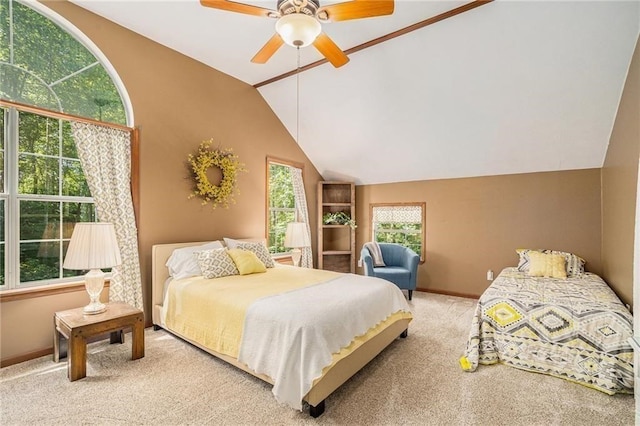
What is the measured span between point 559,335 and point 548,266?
5.46 feet

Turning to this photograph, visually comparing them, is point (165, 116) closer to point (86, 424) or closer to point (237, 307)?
point (237, 307)

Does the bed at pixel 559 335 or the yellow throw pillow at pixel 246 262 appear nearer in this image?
the bed at pixel 559 335

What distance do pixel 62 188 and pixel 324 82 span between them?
3284mm

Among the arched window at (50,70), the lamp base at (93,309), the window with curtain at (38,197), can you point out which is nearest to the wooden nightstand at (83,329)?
the lamp base at (93,309)

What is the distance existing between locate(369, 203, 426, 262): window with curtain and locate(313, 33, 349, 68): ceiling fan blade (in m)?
3.52

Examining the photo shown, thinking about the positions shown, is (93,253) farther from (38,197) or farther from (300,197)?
(300,197)

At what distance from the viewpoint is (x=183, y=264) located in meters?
3.40

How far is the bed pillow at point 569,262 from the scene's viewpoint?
13.0 feet

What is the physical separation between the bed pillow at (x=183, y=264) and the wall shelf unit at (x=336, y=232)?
9.18ft

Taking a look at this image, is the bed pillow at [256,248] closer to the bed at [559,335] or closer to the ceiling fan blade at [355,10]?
the bed at [559,335]

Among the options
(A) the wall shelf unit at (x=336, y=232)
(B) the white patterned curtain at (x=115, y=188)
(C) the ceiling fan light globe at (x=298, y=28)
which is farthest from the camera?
(A) the wall shelf unit at (x=336, y=232)

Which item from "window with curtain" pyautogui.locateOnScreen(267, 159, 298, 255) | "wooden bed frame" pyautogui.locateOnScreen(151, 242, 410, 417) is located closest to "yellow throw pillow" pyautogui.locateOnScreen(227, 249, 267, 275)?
"wooden bed frame" pyautogui.locateOnScreen(151, 242, 410, 417)

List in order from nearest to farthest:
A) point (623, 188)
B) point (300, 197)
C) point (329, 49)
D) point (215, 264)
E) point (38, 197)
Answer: point (329, 49) → point (38, 197) → point (623, 188) → point (215, 264) → point (300, 197)

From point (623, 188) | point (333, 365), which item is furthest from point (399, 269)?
point (333, 365)
